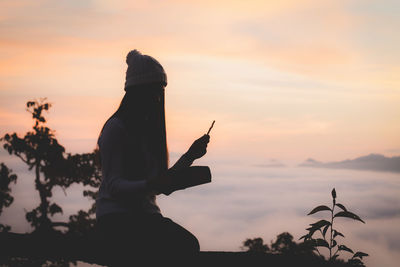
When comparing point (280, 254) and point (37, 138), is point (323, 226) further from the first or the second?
point (37, 138)

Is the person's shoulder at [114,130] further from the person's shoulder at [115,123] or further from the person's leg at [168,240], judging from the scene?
the person's leg at [168,240]

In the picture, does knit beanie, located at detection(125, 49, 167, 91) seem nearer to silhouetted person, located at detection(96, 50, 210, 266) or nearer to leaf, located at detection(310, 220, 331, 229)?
silhouetted person, located at detection(96, 50, 210, 266)

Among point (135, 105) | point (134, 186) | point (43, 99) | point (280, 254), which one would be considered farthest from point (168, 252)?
point (43, 99)

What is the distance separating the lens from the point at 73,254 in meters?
3.79

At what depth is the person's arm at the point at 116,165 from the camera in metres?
3.86

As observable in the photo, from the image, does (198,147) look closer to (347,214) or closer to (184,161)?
(184,161)

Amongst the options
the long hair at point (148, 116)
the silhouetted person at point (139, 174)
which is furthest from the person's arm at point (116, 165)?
the long hair at point (148, 116)

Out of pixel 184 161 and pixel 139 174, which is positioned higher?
→ pixel 184 161

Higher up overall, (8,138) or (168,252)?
(8,138)

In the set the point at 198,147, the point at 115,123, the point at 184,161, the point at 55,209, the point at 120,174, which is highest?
the point at 55,209

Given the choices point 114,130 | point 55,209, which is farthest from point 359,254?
point 55,209

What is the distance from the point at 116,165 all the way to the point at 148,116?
0.53 meters

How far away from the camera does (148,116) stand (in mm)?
4246

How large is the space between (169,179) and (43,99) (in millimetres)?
16355
